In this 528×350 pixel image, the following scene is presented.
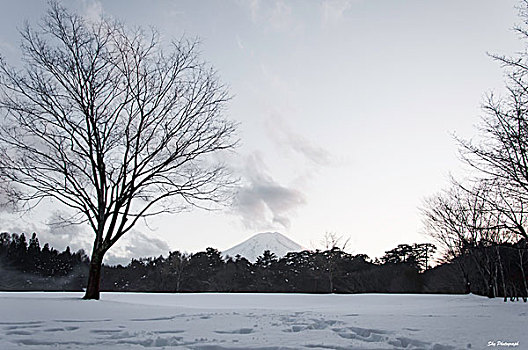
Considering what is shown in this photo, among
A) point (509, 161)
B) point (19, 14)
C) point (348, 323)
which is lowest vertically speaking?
point (348, 323)

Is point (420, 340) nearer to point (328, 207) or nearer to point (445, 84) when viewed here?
point (445, 84)

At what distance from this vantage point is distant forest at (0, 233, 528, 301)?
1624 inches

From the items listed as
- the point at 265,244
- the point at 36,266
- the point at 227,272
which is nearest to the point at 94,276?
the point at 227,272

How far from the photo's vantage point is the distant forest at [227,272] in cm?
4125

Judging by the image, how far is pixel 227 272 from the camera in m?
44.4

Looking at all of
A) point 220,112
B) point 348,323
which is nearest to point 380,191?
point 220,112

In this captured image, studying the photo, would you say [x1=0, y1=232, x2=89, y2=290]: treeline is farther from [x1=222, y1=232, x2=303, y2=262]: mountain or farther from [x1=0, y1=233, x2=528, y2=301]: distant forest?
[x1=222, y1=232, x2=303, y2=262]: mountain

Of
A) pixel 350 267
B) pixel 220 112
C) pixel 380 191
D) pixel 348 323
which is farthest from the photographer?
pixel 350 267

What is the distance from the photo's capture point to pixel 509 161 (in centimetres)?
1015

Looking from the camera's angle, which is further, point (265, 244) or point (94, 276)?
point (265, 244)

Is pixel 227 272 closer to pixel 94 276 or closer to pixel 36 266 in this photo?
pixel 36 266

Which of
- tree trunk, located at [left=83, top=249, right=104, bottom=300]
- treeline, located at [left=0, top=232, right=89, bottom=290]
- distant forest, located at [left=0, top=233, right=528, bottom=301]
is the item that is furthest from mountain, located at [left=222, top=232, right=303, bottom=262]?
tree trunk, located at [left=83, top=249, right=104, bottom=300]

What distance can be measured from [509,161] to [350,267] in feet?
119

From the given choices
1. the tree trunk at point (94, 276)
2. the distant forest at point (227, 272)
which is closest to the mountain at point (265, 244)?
the distant forest at point (227, 272)
